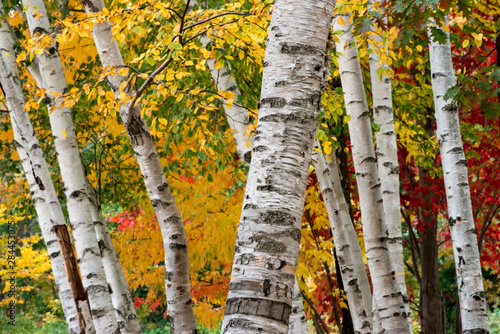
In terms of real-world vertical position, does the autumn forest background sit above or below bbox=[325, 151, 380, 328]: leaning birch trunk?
above

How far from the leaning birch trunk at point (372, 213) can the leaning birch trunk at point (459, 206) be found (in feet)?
1.55

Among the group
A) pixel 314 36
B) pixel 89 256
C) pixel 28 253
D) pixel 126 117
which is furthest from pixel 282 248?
pixel 28 253

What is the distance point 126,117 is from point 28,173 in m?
1.76

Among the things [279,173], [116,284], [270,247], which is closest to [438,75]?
[279,173]

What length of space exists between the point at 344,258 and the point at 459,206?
1.15 m

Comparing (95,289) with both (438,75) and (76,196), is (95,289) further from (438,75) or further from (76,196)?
(438,75)

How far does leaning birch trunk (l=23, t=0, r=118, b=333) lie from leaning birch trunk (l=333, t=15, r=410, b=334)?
209 cm

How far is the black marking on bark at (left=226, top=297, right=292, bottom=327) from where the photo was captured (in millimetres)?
1235

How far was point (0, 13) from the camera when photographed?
4.64 metres

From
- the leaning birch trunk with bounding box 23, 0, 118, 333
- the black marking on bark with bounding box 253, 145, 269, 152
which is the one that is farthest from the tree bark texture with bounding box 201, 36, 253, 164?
the black marking on bark with bounding box 253, 145, 269, 152

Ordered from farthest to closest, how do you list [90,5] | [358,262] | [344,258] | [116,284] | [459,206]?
[116,284] < [358,262] < [344,258] < [459,206] < [90,5]

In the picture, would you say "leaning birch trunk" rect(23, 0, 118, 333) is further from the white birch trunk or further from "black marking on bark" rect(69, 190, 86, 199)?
the white birch trunk

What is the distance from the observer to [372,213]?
3.53 meters

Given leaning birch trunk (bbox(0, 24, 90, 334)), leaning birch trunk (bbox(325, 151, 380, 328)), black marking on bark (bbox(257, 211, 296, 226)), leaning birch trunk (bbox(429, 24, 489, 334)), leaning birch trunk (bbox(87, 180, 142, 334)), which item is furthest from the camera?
leaning birch trunk (bbox(87, 180, 142, 334))
